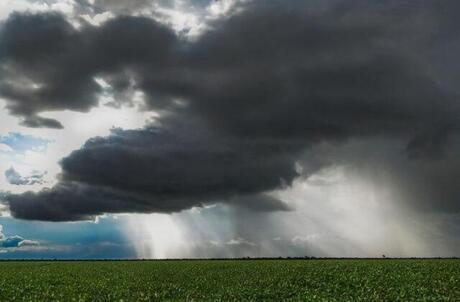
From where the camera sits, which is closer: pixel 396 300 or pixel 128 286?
pixel 396 300

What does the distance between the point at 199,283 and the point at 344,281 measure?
41.5ft

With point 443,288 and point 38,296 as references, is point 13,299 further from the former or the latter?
point 443,288

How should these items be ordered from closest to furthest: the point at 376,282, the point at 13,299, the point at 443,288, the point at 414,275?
the point at 13,299, the point at 443,288, the point at 376,282, the point at 414,275

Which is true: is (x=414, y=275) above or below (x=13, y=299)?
above

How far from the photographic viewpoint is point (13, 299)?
33.1m

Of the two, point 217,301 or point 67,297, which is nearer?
point 217,301

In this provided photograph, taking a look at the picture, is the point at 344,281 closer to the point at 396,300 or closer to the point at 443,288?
the point at 443,288

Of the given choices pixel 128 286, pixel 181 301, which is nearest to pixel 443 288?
pixel 181 301

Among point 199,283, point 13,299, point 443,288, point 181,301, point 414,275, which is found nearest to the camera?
point 181,301

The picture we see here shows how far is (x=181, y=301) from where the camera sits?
30484 mm

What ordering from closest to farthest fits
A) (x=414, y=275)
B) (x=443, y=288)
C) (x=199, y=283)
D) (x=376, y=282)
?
(x=443, y=288), (x=376, y=282), (x=199, y=283), (x=414, y=275)

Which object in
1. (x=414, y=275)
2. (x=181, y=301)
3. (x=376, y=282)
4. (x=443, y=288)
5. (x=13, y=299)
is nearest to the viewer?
(x=181, y=301)

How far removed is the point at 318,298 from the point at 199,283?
50.3 feet

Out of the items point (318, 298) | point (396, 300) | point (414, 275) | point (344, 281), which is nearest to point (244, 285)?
point (344, 281)
